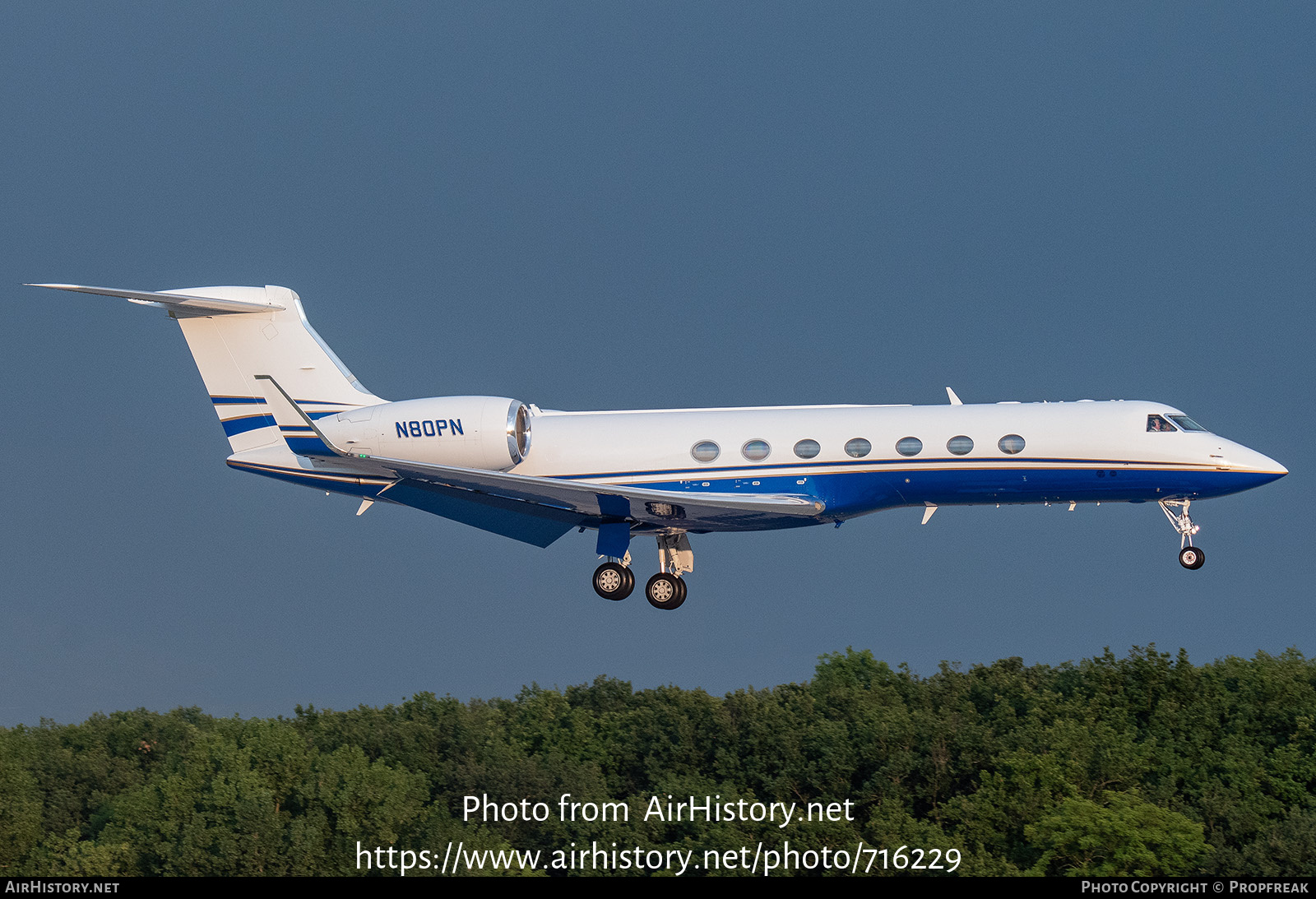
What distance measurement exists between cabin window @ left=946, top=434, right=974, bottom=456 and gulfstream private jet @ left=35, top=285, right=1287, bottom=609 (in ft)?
0.10

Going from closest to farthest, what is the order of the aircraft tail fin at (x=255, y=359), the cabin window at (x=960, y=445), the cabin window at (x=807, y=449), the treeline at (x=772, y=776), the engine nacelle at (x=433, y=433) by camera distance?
1. the cabin window at (x=960, y=445)
2. the cabin window at (x=807, y=449)
3. the engine nacelle at (x=433, y=433)
4. the aircraft tail fin at (x=255, y=359)
5. the treeline at (x=772, y=776)

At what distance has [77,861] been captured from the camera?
52.2 metres

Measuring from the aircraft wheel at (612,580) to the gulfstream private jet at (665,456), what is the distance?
37 mm

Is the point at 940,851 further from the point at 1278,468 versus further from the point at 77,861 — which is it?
the point at 77,861

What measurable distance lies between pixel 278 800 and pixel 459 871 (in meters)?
11.0

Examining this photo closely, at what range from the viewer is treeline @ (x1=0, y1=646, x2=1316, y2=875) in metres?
48.4

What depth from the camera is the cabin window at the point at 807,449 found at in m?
29.4

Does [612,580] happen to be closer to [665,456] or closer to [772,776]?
[665,456]

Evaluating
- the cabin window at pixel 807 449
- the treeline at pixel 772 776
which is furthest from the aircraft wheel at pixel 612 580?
the treeline at pixel 772 776

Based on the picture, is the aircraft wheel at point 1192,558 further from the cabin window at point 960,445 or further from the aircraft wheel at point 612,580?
the aircraft wheel at point 612,580

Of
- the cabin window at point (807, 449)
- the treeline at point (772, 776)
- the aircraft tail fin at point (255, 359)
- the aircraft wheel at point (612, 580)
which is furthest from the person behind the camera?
the treeline at point (772, 776)

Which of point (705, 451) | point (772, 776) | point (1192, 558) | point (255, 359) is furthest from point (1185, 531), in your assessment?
point (772, 776)

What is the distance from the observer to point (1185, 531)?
29.8 metres

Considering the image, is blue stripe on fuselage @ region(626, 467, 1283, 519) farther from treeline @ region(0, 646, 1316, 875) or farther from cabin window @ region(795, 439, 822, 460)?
treeline @ region(0, 646, 1316, 875)
